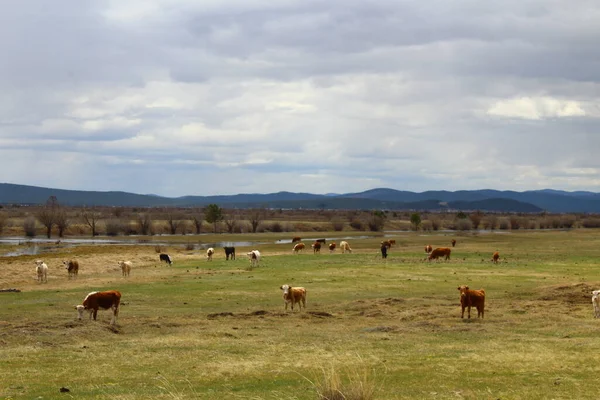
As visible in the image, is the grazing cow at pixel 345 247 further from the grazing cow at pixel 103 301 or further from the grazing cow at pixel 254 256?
the grazing cow at pixel 103 301

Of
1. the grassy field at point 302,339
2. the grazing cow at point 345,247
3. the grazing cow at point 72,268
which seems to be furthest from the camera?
the grazing cow at point 345,247

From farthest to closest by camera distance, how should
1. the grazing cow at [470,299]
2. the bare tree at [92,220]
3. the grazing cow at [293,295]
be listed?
the bare tree at [92,220]
the grazing cow at [293,295]
the grazing cow at [470,299]

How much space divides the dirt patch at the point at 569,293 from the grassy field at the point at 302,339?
9 centimetres

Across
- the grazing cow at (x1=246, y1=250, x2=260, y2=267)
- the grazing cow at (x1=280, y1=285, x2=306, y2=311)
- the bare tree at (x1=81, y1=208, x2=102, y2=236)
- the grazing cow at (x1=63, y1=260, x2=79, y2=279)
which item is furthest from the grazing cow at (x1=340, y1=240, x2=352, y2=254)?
the bare tree at (x1=81, y1=208, x2=102, y2=236)

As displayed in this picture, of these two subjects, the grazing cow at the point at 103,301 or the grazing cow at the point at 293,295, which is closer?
the grazing cow at the point at 103,301

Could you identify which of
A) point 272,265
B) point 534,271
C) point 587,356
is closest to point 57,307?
point 587,356

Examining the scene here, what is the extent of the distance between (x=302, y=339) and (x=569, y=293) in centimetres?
1622

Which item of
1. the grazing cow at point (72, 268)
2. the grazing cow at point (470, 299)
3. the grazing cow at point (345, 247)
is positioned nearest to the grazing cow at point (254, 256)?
the grazing cow at point (72, 268)

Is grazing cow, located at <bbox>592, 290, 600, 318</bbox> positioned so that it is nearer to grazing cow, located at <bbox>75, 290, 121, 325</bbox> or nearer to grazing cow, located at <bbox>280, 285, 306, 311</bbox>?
grazing cow, located at <bbox>280, 285, 306, 311</bbox>

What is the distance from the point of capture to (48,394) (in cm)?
1359

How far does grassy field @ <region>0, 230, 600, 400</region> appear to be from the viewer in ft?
46.5

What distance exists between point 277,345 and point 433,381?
20.4ft

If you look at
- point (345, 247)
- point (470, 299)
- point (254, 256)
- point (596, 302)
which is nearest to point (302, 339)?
point (470, 299)

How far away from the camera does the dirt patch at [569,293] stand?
98.9 feet
